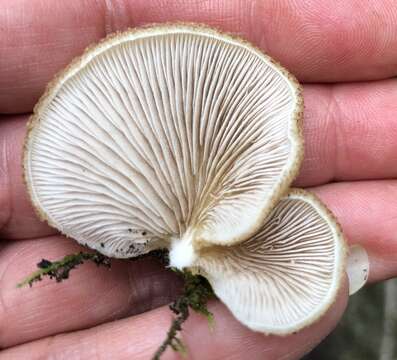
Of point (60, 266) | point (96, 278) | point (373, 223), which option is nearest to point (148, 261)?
Answer: point (96, 278)

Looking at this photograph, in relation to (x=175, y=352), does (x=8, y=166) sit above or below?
above

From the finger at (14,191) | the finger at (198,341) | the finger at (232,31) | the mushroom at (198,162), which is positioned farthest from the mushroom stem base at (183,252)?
the finger at (232,31)

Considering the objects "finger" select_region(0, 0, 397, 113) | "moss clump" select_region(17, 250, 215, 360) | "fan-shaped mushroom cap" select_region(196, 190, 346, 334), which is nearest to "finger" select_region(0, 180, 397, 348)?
"moss clump" select_region(17, 250, 215, 360)

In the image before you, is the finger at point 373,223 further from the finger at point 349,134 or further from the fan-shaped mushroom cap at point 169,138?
the fan-shaped mushroom cap at point 169,138

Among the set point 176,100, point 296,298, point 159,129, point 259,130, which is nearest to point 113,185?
point 159,129

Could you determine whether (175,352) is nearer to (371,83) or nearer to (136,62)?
(136,62)

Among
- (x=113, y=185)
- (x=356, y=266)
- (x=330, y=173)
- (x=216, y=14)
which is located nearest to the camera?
(x=113, y=185)
